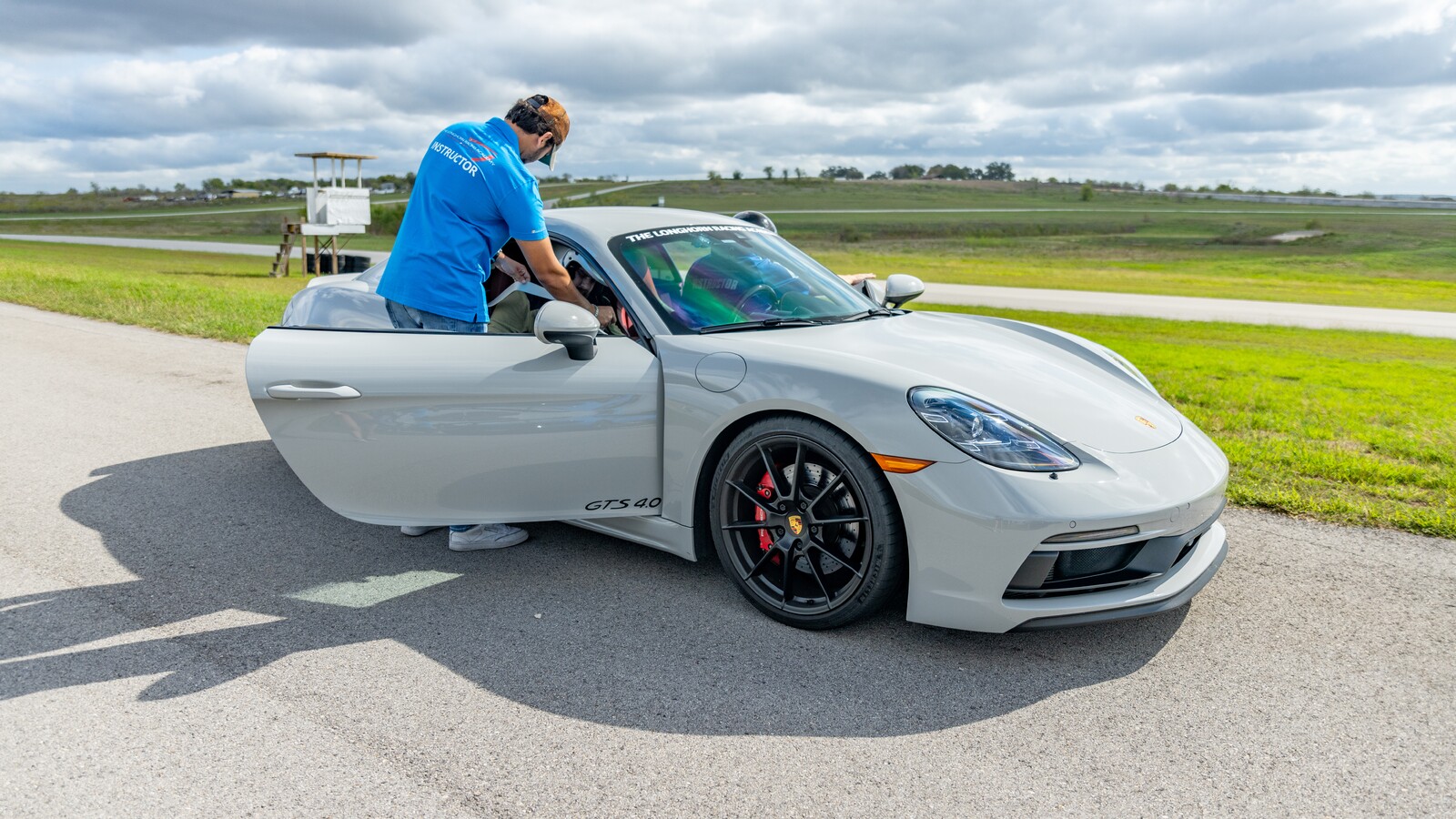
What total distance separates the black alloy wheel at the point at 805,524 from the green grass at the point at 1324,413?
267 centimetres

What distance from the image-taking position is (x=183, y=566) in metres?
4.06

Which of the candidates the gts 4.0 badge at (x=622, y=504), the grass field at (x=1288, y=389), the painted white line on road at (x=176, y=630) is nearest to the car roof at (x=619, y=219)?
the gts 4.0 badge at (x=622, y=504)

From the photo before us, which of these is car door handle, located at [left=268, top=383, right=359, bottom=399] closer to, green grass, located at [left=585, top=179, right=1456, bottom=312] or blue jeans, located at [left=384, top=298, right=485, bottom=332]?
blue jeans, located at [left=384, top=298, right=485, bottom=332]

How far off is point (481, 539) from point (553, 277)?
3.79ft

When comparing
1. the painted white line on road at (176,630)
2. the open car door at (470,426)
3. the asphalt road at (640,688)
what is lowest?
the painted white line on road at (176,630)

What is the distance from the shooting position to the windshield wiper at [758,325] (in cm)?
382

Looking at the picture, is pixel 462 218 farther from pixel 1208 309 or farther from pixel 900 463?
pixel 1208 309

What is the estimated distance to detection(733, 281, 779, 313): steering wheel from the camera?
13.2ft

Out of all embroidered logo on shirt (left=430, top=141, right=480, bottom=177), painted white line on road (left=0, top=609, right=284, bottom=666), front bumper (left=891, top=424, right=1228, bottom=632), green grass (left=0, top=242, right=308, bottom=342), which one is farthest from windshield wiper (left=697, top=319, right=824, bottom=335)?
green grass (left=0, top=242, right=308, bottom=342)

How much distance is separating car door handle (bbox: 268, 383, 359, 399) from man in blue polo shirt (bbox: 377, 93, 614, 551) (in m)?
0.62

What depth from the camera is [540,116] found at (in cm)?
424

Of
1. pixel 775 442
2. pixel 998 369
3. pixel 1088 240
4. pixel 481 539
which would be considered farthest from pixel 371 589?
pixel 1088 240

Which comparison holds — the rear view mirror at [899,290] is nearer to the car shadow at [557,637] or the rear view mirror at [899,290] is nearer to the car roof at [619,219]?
the car roof at [619,219]

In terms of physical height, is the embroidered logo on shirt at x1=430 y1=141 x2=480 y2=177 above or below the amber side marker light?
above
